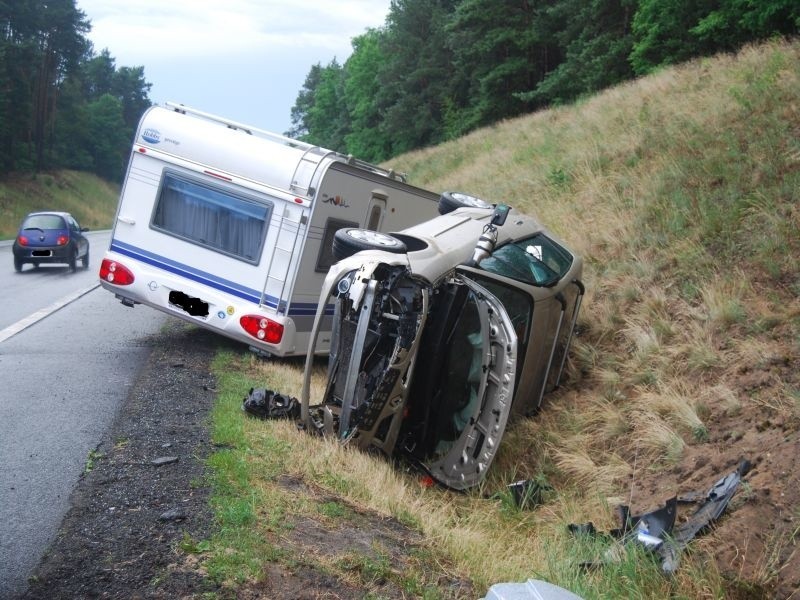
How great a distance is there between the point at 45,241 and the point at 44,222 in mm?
521

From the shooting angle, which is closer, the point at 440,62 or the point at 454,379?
the point at 454,379

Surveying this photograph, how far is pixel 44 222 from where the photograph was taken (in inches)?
929

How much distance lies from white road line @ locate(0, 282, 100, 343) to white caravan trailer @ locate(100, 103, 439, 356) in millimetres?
1798

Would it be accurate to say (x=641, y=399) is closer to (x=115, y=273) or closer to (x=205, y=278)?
(x=205, y=278)

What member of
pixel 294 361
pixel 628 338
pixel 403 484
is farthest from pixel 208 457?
pixel 294 361

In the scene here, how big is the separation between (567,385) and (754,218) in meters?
2.67

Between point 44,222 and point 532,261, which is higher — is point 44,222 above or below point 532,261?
below

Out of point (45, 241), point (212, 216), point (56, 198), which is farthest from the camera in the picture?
point (56, 198)

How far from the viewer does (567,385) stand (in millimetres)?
9977

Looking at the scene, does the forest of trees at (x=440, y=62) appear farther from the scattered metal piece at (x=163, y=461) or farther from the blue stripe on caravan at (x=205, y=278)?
the scattered metal piece at (x=163, y=461)

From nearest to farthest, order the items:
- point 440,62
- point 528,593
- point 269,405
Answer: point 528,593 → point 269,405 → point 440,62

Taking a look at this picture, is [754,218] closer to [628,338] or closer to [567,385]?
[628,338]

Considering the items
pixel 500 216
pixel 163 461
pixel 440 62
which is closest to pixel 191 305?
pixel 500 216

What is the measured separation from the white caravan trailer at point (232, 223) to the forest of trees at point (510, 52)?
47.9 ft
